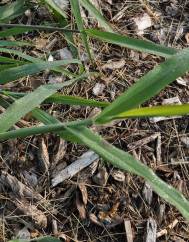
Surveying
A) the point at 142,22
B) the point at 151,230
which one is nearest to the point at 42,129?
the point at 151,230

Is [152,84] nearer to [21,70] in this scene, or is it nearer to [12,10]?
[21,70]

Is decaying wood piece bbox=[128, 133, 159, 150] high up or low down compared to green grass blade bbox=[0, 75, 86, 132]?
down

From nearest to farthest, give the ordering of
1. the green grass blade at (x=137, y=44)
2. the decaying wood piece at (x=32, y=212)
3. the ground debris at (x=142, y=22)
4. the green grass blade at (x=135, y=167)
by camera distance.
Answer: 1. the green grass blade at (x=135, y=167)
2. the green grass blade at (x=137, y=44)
3. the decaying wood piece at (x=32, y=212)
4. the ground debris at (x=142, y=22)

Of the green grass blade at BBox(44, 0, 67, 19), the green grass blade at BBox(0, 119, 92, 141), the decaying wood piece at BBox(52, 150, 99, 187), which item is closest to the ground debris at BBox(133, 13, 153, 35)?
the green grass blade at BBox(44, 0, 67, 19)

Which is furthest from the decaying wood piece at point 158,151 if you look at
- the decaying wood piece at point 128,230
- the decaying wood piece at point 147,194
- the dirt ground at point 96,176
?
the decaying wood piece at point 128,230

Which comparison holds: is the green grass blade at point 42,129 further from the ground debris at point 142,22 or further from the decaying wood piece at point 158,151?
the ground debris at point 142,22

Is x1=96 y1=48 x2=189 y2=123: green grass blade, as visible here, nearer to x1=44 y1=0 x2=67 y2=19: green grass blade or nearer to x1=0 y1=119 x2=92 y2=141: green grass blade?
x1=0 y1=119 x2=92 y2=141: green grass blade
